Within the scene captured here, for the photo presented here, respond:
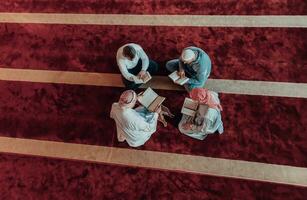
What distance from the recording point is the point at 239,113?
3.28m

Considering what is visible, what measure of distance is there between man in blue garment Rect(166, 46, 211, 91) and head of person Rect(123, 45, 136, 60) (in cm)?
45

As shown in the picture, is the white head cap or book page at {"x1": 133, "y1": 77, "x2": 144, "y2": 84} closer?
the white head cap

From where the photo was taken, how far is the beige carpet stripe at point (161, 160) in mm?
3029

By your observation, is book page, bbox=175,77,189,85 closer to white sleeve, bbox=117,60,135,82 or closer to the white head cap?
the white head cap

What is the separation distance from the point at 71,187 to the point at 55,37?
186 cm

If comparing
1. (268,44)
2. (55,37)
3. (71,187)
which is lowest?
(71,187)

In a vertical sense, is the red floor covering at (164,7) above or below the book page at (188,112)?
above

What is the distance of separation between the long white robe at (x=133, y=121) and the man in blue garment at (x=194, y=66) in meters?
0.50

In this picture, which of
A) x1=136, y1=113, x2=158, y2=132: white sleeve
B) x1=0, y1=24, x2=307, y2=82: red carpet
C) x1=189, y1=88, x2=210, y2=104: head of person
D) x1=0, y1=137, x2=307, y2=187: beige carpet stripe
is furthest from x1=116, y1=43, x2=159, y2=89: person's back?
x1=0, y1=137, x2=307, y2=187: beige carpet stripe

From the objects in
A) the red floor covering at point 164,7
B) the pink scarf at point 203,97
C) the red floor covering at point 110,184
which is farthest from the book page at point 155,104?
the red floor covering at point 164,7

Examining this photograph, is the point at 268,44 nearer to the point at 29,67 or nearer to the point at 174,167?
the point at 174,167

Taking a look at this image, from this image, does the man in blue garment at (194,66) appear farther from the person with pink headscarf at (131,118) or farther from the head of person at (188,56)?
the person with pink headscarf at (131,118)

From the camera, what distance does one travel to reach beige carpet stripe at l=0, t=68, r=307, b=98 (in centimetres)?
329

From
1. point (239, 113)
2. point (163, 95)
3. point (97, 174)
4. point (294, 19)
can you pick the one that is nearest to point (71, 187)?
point (97, 174)
